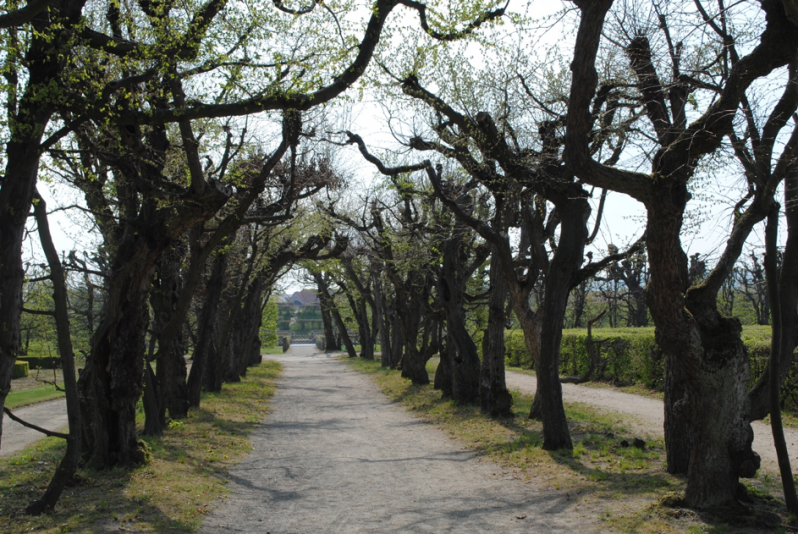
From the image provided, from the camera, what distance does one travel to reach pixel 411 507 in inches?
271

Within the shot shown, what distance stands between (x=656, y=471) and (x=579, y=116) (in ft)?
14.3

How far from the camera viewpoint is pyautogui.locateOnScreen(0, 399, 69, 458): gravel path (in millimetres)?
11038

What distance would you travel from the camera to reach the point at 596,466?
27.3 ft

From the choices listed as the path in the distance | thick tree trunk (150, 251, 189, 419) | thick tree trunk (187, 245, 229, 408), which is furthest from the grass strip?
the path in the distance

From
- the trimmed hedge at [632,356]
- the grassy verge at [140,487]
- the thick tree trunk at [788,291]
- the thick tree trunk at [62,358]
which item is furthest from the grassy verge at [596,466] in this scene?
the thick tree trunk at [62,358]

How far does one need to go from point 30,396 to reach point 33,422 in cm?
655

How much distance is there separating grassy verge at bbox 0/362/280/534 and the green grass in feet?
24.8

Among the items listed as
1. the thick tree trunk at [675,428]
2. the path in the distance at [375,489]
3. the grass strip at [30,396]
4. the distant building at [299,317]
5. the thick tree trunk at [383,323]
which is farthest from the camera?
the distant building at [299,317]

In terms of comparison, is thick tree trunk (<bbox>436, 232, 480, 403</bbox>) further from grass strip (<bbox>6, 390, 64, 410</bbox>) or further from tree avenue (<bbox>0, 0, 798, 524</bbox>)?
grass strip (<bbox>6, 390, 64, 410</bbox>)

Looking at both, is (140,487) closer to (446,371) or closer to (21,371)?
(446,371)

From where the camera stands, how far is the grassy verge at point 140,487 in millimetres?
5777

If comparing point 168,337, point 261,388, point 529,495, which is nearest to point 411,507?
point 529,495

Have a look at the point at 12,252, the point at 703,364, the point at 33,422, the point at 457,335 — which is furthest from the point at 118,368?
the point at 457,335

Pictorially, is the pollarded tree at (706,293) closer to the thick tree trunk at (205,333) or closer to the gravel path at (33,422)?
the gravel path at (33,422)
